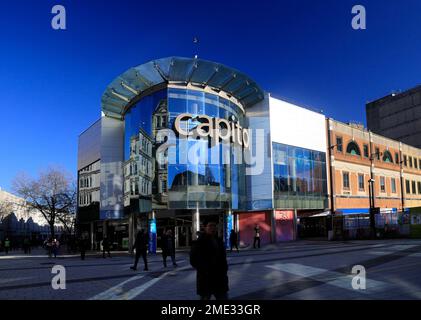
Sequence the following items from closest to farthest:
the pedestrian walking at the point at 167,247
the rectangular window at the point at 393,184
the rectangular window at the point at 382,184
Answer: the pedestrian walking at the point at 167,247 < the rectangular window at the point at 382,184 < the rectangular window at the point at 393,184

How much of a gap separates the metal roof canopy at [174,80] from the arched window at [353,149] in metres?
16.1

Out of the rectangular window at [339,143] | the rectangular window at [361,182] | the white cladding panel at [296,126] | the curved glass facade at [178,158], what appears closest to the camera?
the curved glass facade at [178,158]

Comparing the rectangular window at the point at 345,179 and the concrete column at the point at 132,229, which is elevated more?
the rectangular window at the point at 345,179

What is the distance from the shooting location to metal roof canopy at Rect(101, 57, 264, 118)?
31203 mm

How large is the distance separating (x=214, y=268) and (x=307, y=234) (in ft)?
126

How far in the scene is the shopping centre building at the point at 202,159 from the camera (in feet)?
103

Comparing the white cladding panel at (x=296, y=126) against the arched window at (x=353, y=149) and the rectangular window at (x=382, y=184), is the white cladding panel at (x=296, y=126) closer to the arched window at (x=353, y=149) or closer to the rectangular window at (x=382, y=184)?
the arched window at (x=353, y=149)

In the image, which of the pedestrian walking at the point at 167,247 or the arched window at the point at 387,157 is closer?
the pedestrian walking at the point at 167,247

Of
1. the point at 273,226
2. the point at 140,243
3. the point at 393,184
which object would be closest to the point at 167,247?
the point at 140,243

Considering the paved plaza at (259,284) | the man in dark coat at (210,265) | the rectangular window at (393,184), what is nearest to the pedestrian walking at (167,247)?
the paved plaza at (259,284)

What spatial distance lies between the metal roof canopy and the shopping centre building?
91 mm

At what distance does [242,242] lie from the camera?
128ft

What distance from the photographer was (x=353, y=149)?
49500 mm
